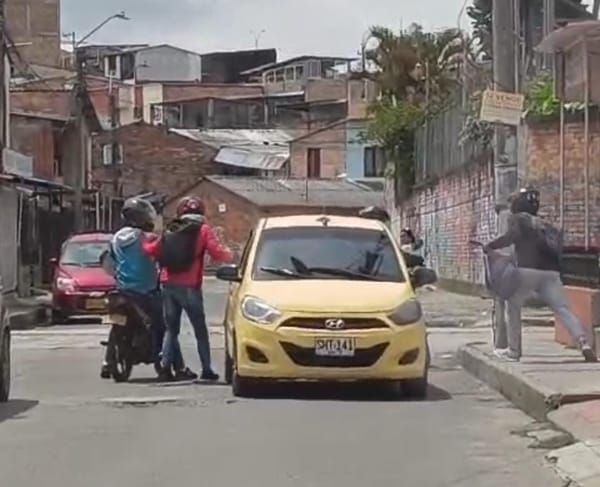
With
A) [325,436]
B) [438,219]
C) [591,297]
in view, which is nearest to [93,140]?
[438,219]

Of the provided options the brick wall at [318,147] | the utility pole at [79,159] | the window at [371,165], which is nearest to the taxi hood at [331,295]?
the utility pole at [79,159]

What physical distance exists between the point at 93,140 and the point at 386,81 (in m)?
22.6

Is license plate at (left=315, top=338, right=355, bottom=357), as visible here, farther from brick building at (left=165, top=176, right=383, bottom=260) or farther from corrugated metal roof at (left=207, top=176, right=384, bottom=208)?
corrugated metal roof at (left=207, top=176, right=384, bottom=208)

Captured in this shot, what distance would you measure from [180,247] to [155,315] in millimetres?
864

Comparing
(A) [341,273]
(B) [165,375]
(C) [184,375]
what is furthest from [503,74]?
(B) [165,375]

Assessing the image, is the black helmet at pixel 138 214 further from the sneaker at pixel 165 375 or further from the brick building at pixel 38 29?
the brick building at pixel 38 29

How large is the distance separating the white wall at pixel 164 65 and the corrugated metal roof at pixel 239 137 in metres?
13.8

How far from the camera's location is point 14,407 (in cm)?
1437

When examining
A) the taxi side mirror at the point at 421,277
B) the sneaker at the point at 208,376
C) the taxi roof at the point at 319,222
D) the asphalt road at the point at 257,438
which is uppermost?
the taxi roof at the point at 319,222

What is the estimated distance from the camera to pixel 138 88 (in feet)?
306

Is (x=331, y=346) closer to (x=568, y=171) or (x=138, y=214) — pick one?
(x=138, y=214)

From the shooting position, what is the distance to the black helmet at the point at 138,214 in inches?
659

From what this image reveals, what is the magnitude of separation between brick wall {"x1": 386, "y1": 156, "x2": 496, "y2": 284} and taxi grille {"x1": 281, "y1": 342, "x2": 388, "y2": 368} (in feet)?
53.2

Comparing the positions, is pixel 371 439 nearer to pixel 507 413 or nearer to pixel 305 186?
pixel 507 413
